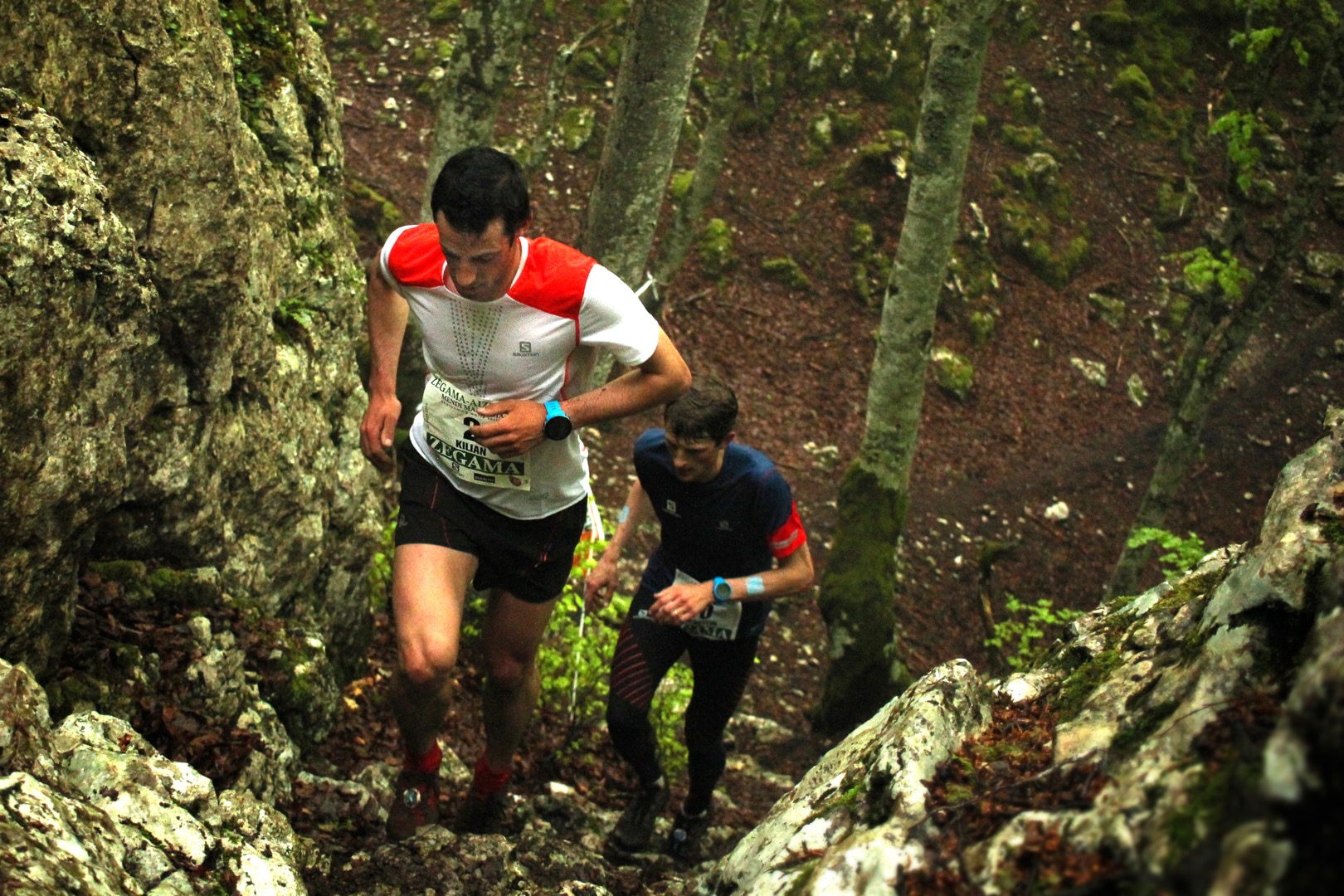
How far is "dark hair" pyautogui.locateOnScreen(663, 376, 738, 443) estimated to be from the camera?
15.5 ft

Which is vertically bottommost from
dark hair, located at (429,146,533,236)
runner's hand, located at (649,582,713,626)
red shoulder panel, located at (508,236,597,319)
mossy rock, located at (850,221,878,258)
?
mossy rock, located at (850,221,878,258)

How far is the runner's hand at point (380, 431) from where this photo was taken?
13.5ft

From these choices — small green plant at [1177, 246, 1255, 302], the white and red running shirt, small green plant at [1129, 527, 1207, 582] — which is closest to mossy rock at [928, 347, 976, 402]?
small green plant at [1129, 527, 1207, 582]

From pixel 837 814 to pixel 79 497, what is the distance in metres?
2.70

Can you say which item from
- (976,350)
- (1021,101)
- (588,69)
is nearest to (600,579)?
(976,350)

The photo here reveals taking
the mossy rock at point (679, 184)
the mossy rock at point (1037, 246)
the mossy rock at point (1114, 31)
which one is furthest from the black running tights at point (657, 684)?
the mossy rock at point (1114, 31)

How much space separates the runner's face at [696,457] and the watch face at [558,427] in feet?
2.86

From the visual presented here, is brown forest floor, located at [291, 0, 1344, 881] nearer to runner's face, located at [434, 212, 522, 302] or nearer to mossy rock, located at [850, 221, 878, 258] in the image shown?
mossy rock, located at [850, 221, 878, 258]

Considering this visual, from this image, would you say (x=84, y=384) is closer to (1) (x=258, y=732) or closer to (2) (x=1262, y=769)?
(1) (x=258, y=732)

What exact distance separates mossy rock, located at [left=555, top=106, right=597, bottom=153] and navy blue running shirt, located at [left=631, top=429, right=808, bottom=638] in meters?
12.0

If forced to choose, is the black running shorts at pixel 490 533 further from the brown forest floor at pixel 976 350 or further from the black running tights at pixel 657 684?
the brown forest floor at pixel 976 350

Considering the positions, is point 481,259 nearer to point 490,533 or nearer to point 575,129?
point 490,533

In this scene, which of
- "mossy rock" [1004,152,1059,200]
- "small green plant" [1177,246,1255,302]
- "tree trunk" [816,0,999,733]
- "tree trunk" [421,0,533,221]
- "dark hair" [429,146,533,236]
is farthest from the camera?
"mossy rock" [1004,152,1059,200]

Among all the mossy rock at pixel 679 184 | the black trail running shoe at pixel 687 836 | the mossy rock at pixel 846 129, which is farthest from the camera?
the mossy rock at pixel 846 129
